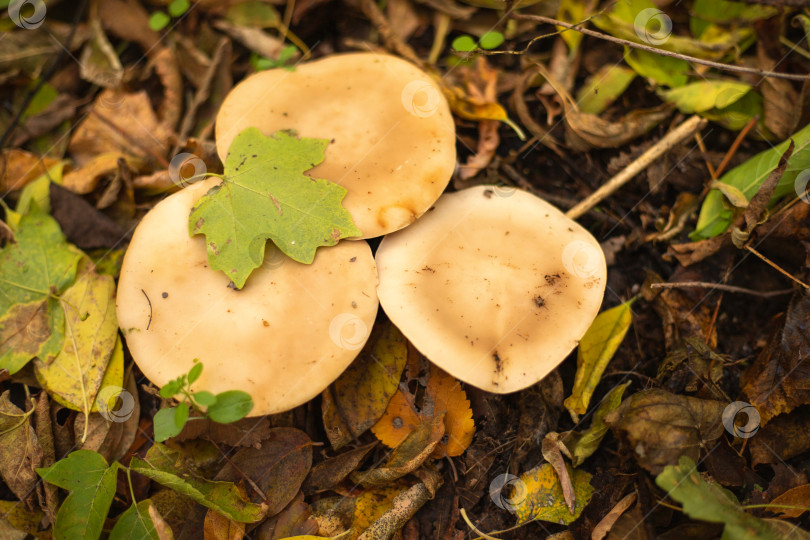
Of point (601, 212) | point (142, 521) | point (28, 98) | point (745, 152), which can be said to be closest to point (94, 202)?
point (28, 98)

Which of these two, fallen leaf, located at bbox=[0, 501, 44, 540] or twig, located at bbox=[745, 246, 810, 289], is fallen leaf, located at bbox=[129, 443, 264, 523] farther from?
twig, located at bbox=[745, 246, 810, 289]

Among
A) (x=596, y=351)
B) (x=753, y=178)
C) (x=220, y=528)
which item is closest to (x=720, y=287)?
(x=753, y=178)

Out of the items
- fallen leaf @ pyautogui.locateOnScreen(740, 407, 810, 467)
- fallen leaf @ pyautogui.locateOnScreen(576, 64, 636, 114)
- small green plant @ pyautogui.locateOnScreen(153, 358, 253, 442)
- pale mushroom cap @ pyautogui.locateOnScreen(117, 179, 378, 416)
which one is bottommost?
fallen leaf @ pyautogui.locateOnScreen(740, 407, 810, 467)

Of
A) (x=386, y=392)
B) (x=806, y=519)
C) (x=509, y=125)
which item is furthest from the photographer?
(x=509, y=125)

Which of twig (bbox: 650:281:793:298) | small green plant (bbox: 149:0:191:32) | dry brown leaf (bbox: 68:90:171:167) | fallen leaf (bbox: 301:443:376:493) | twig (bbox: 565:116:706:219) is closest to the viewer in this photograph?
fallen leaf (bbox: 301:443:376:493)

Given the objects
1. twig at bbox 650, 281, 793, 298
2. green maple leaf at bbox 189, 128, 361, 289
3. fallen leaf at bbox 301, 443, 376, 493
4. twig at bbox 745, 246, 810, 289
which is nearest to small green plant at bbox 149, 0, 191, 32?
green maple leaf at bbox 189, 128, 361, 289

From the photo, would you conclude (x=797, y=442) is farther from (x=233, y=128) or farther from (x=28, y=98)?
(x=28, y=98)

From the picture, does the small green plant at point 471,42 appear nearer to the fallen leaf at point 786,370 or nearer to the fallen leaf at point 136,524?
the fallen leaf at point 786,370
